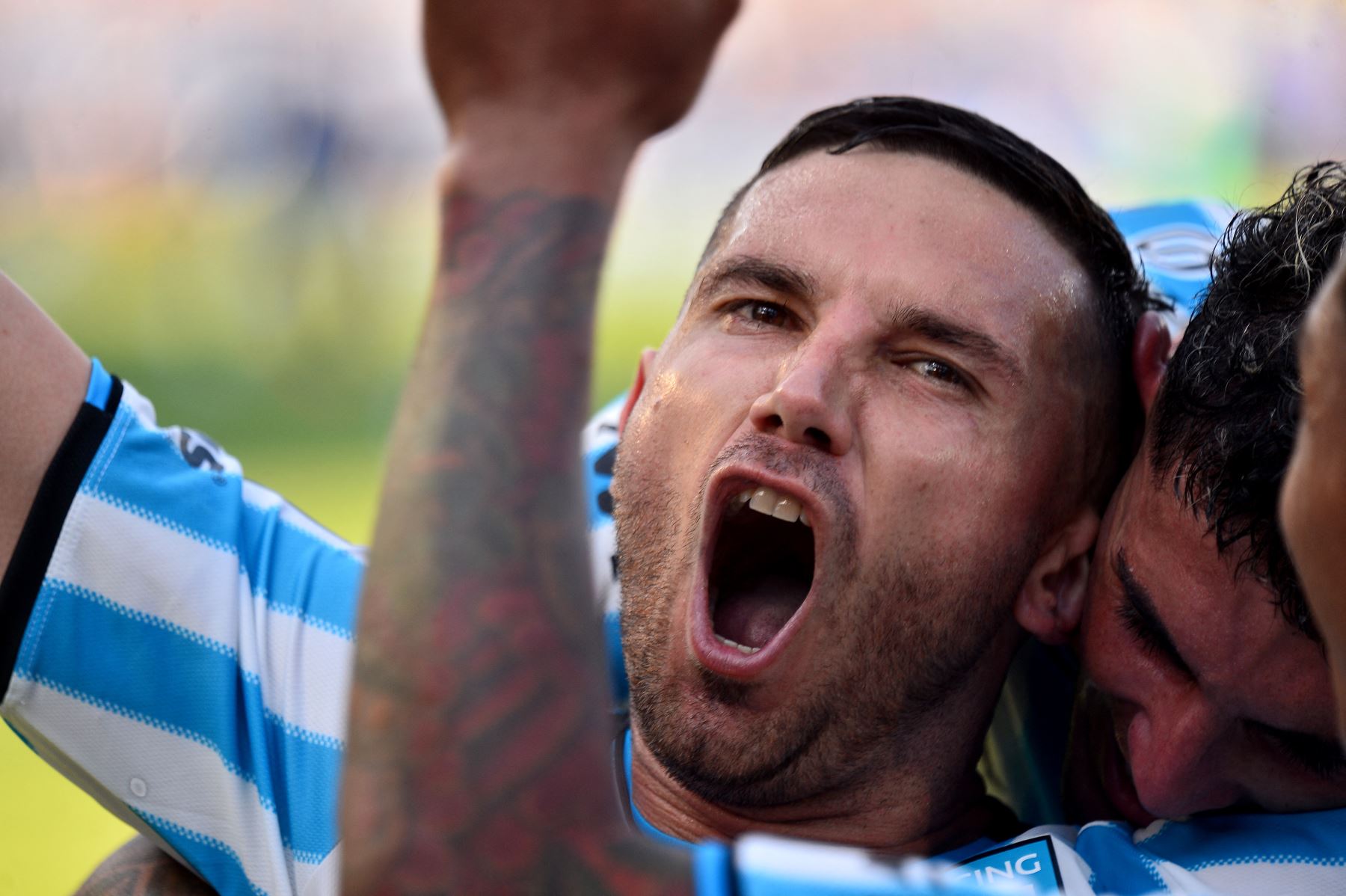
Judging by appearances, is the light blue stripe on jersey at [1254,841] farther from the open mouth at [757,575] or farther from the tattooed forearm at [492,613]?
the tattooed forearm at [492,613]

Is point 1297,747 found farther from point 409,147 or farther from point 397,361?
point 409,147

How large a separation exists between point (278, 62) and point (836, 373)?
6.27 meters

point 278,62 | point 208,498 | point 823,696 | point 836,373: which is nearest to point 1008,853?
point 823,696

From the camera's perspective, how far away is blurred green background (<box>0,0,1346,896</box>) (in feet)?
21.4

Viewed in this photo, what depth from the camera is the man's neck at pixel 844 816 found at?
1.46 meters

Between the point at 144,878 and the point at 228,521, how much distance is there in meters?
0.43

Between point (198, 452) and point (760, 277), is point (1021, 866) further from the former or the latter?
point (198, 452)

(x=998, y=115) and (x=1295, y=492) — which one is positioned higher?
(x=998, y=115)

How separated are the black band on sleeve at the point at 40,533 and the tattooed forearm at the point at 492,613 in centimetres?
82

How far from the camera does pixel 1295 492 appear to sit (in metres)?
0.80

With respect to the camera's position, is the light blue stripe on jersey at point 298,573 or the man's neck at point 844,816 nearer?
the man's neck at point 844,816

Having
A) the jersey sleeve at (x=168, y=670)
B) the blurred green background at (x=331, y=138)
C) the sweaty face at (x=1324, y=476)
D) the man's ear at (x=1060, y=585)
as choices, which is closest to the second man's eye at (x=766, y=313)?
the man's ear at (x=1060, y=585)

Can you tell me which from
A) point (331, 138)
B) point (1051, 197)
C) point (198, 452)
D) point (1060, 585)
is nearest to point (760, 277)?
point (1051, 197)

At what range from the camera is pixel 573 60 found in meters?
0.81
